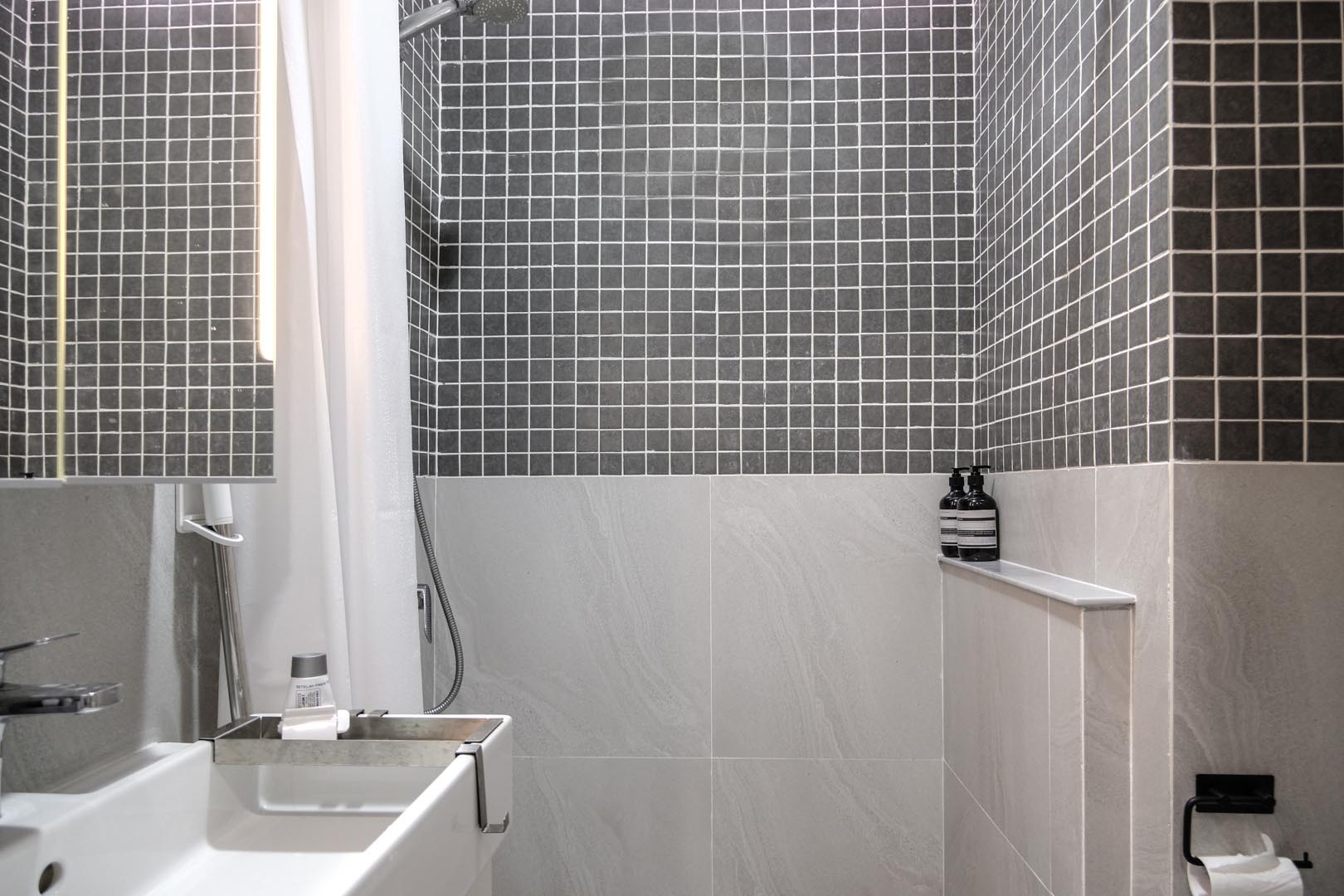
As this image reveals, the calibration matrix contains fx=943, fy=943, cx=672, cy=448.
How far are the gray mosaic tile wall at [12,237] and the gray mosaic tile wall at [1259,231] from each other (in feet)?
4.32

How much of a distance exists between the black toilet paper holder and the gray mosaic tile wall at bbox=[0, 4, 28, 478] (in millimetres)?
1395

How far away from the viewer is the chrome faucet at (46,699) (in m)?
0.87

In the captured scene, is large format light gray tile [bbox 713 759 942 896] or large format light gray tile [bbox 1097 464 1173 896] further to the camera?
large format light gray tile [bbox 713 759 942 896]

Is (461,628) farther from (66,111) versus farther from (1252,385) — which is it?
(1252,385)

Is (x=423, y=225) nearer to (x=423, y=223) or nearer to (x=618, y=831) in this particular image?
(x=423, y=223)

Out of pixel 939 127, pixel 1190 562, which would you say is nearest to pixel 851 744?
pixel 1190 562

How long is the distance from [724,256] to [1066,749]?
1.28 meters

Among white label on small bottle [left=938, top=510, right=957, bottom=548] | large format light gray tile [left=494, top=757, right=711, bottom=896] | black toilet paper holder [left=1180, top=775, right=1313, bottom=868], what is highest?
white label on small bottle [left=938, top=510, right=957, bottom=548]

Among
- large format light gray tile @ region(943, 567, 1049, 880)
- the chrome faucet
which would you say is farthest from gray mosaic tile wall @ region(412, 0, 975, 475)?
the chrome faucet

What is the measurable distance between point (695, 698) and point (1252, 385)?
134 centimetres

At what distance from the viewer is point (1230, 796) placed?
3.82 feet

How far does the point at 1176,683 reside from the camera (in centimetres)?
117

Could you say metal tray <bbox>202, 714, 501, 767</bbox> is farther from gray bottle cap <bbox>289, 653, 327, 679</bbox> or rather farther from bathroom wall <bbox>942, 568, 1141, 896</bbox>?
bathroom wall <bbox>942, 568, 1141, 896</bbox>

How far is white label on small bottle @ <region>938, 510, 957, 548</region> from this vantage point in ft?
6.59
